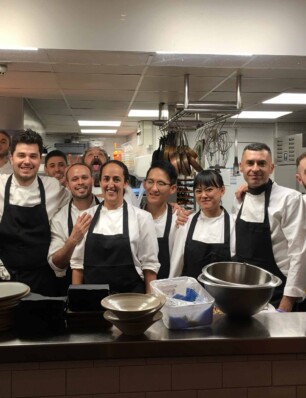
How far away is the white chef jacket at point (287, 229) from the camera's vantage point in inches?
81.0

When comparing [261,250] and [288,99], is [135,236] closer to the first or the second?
[261,250]

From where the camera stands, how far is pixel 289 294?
206cm

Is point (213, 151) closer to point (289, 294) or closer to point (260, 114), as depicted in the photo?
point (289, 294)

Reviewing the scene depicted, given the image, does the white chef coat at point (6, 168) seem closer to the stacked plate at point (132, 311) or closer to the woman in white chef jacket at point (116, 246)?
the woman in white chef jacket at point (116, 246)

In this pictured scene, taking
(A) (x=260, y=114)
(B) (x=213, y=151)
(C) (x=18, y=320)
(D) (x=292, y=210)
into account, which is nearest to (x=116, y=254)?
(C) (x=18, y=320)

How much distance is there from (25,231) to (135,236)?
0.65 meters

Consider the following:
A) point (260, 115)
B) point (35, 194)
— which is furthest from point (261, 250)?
point (260, 115)

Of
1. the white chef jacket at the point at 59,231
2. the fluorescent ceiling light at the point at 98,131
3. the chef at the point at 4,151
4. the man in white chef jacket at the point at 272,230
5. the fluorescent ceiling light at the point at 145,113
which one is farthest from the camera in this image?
the fluorescent ceiling light at the point at 98,131

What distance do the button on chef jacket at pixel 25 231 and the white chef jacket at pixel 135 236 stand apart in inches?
10.5

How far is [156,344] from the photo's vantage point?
3.79 feet

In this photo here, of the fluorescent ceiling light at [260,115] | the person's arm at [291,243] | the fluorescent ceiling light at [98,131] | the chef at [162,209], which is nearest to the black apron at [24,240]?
the chef at [162,209]

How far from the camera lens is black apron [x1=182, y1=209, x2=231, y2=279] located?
7.14 feet

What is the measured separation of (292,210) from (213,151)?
1.71 meters

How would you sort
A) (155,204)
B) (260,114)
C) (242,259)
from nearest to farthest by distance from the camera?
(242,259) → (155,204) → (260,114)
